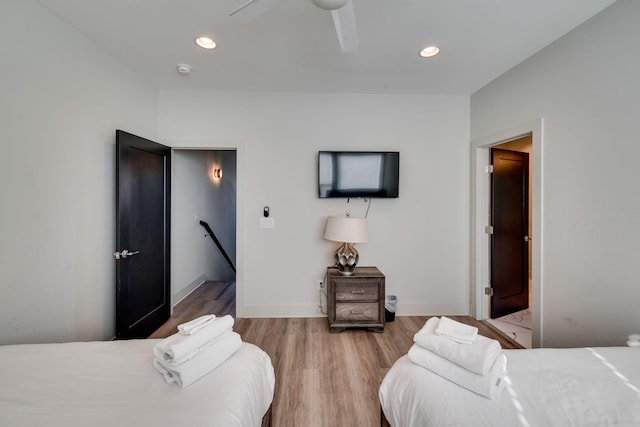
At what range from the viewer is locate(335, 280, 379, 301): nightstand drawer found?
2615 millimetres

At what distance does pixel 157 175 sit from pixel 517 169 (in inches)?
164

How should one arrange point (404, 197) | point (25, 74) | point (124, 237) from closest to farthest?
point (25, 74) → point (124, 237) → point (404, 197)

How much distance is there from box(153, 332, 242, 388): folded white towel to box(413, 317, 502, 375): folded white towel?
886mm

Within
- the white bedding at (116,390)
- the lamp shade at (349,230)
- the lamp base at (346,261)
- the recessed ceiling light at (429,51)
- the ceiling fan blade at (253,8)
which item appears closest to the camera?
the white bedding at (116,390)

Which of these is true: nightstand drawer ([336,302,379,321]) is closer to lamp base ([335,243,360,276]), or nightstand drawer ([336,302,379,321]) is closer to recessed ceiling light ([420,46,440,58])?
lamp base ([335,243,360,276])

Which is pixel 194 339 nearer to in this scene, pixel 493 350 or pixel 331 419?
pixel 331 419

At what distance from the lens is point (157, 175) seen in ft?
8.63

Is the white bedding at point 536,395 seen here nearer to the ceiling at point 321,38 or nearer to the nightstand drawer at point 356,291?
the nightstand drawer at point 356,291

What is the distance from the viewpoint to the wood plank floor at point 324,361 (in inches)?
63.7

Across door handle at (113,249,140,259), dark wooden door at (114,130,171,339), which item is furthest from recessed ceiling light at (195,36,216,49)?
door handle at (113,249,140,259)

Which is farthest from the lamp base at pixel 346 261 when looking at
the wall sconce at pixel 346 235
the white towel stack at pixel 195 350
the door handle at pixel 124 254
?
the door handle at pixel 124 254

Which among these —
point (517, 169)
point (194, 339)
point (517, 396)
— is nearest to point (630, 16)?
point (517, 169)

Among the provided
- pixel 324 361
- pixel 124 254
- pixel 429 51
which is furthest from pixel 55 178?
pixel 429 51

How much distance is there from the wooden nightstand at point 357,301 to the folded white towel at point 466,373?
148 cm
